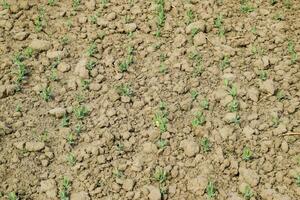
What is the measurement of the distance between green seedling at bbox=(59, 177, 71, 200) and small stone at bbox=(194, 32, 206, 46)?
5.38 feet

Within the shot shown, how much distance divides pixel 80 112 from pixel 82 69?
1.41 ft

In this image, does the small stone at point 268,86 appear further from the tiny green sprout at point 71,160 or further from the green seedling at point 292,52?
→ the tiny green sprout at point 71,160

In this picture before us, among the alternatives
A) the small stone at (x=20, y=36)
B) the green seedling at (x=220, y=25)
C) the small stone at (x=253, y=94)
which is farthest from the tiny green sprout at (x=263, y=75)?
the small stone at (x=20, y=36)

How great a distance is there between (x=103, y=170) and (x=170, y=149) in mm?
498

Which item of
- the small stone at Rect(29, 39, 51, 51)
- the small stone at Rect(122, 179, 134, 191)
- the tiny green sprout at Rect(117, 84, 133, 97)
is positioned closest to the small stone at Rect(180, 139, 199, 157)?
the small stone at Rect(122, 179, 134, 191)

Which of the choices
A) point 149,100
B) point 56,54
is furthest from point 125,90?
point 56,54

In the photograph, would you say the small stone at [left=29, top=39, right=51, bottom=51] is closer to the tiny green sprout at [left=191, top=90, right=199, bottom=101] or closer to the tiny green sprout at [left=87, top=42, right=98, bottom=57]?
the tiny green sprout at [left=87, top=42, right=98, bottom=57]

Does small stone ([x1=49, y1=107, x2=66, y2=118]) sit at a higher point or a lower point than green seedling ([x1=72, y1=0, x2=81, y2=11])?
lower

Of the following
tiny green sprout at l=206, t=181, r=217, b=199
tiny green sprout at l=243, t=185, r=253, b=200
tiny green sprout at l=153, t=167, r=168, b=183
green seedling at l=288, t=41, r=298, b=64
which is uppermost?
green seedling at l=288, t=41, r=298, b=64

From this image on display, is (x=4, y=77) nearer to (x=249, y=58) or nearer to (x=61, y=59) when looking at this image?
(x=61, y=59)

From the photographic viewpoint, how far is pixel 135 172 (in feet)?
9.53

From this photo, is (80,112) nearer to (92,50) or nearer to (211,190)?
(92,50)

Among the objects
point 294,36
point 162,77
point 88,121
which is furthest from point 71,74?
point 294,36

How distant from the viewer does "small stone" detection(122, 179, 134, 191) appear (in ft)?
9.23
